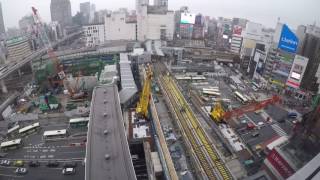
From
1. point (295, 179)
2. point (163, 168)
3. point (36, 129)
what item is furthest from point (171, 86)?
point (295, 179)

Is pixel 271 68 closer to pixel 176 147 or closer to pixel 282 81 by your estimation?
pixel 282 81

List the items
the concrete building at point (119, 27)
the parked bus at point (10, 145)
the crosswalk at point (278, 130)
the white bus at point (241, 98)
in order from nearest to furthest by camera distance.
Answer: the parked bus at point (10, 145) → the crosswalk at point (278, 130) → the white bus at point (241, 98) → the concrete building at point (119, 27)

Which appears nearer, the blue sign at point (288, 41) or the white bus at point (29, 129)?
the white bus at point (29, 129)

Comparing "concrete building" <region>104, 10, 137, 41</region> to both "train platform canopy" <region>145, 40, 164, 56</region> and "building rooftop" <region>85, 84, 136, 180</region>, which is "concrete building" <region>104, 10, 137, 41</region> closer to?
"train platform canopy" <region>145, 40, 164, 56</region>

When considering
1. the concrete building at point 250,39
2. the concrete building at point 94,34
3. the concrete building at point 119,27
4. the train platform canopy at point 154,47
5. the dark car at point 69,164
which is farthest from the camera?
the concrete building at point 94,34

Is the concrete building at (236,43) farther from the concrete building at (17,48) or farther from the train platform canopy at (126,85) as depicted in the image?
the concrete building at (17,48)

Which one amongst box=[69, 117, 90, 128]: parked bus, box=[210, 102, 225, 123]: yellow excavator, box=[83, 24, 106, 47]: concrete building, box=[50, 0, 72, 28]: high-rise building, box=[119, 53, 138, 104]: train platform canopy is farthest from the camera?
box=[50, 0, 72, 28]: high-rise building

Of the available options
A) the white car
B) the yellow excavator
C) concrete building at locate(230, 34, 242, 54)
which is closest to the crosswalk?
the yellow excavator

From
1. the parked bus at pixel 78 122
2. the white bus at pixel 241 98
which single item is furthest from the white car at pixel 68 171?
the white bus at pixel 241 98
